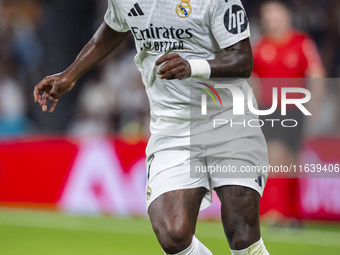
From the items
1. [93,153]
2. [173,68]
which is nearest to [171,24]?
[173,68]

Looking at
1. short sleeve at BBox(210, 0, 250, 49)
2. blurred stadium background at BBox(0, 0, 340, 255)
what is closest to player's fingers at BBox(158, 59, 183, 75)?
short sleeve at BBox(210, 0, 250, 49)

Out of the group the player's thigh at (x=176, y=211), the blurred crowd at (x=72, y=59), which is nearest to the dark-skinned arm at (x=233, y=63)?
the player's thigh at (x=176, y=211)

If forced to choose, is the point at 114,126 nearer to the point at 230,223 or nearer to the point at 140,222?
the point at 140,222

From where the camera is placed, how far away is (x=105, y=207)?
7.16 m

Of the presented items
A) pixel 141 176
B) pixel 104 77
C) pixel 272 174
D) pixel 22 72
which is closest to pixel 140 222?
pixel 141 176

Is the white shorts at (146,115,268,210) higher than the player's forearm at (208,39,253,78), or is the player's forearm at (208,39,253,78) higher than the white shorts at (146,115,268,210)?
the player's forearm at (208,39,253,78)

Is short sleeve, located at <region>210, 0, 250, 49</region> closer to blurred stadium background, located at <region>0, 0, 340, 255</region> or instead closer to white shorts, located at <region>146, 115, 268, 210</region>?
white shorts, located at <region>146, 115, 268, 210</region>

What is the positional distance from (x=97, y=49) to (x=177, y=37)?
68 cm

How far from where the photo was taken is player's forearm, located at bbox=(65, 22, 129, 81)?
3438 millimetres

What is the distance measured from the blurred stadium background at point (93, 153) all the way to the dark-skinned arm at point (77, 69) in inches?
94.7

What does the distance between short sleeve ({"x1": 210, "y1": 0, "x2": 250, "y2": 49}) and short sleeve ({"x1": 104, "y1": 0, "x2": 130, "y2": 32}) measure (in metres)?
0.69

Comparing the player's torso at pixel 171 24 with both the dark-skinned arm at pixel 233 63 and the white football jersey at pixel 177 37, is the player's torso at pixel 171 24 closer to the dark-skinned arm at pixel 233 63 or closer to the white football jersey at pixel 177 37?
the white football jersey at pixel 177 37

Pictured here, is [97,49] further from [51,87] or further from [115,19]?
[51,87]

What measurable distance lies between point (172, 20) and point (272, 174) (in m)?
3.69
